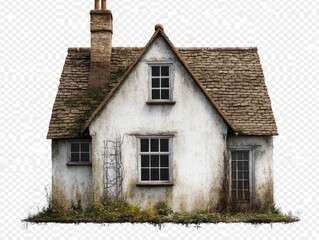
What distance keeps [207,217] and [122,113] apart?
17.0 ft

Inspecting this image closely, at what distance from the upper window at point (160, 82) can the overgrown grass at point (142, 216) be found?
4202 mm

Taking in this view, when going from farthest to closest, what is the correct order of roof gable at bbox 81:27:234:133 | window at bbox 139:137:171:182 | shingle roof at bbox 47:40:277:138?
1. shingle roof at bbox 47:40:277:138
2. window at bbox 139:137:171:182
3. roof gable at bbox 81:27:234:133

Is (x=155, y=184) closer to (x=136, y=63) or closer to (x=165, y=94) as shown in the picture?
(x=165, y=94)

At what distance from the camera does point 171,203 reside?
25.3 meters

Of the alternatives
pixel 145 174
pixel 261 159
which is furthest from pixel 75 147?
pixel 261 159

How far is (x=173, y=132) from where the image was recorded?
2547 cm

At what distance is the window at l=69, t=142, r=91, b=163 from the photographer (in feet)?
87.0

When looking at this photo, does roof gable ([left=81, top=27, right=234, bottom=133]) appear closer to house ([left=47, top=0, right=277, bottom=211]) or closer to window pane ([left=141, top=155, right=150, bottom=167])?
house ([left=47, top=0, right=277, bottom=211])

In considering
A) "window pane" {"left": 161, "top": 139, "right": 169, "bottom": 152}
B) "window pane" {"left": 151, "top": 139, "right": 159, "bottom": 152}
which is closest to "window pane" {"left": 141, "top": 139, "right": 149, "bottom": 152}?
"window pane" {"left": 151, "top": 139, "right": 159, "bottom": 152}

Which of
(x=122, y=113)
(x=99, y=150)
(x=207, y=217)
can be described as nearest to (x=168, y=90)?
(x=122, y=113)

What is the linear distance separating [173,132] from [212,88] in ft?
10.6

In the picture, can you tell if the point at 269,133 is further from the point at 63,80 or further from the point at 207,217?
the point at 63,80

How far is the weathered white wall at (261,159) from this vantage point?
26312 mm

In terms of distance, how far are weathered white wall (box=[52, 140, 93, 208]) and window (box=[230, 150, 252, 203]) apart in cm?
574
